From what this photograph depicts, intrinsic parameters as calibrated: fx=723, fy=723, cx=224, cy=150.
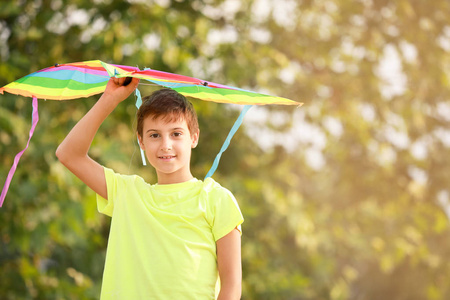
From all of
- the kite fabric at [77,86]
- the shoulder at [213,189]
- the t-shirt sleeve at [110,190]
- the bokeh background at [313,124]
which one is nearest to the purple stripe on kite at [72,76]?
the kite fabric at [77,86]

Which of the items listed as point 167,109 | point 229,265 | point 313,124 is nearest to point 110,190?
point 167,109

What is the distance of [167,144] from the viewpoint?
2062 millimetres

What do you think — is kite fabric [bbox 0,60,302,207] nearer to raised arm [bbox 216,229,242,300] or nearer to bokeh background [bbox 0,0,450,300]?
raised arm [bbox 216,229,242,300]

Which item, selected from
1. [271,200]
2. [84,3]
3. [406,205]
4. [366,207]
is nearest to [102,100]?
[84,3]

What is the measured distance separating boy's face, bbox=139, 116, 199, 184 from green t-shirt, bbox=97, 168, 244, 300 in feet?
0.23

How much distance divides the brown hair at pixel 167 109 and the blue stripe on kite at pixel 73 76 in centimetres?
28

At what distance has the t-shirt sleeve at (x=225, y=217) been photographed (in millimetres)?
2033

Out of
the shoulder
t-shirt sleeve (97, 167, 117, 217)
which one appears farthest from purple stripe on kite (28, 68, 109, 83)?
the shoulder

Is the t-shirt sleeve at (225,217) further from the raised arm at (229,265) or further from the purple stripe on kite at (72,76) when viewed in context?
the purple stripe on kite at (72,76)

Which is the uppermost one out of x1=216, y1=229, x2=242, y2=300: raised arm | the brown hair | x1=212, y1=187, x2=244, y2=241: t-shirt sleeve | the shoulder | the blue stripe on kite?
the blue stripe on kite

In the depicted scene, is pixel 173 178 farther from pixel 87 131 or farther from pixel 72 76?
pixel 72 76

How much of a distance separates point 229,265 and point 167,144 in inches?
15.1

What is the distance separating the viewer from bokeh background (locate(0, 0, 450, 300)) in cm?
678

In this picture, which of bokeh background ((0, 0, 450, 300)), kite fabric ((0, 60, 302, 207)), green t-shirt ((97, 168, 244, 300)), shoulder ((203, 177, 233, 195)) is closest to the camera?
green t-shirt ((97, 168, 244, 300))
